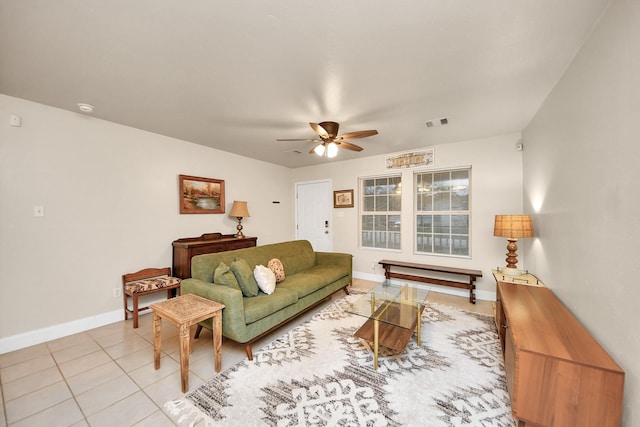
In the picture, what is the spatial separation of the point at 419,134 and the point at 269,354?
339 centimetres

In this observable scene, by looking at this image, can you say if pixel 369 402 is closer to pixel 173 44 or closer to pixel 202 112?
pixel 173 44

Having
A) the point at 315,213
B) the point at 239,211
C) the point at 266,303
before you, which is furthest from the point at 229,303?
Answer: the point at 315,213

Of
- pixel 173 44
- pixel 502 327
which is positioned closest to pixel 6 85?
pixel 173 44

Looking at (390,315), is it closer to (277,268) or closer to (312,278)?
(312,278)

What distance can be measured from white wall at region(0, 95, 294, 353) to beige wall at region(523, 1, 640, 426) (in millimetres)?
4414

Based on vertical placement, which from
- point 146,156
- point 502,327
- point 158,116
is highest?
point 158,116

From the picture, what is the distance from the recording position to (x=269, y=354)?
221cm

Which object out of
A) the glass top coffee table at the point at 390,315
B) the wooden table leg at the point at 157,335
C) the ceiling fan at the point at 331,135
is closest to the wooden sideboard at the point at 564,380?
the glass top coffee table at the point at 390,315

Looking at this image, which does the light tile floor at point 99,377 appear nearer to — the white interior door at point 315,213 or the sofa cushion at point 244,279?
the sofa cushion at point 244,279

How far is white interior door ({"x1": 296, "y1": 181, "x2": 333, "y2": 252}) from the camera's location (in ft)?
17.3

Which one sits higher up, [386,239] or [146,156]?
[146,156]

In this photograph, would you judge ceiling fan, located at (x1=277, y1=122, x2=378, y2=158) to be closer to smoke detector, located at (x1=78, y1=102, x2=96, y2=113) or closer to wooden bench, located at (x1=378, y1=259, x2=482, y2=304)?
wooden bench, located at (x1=378, y1=259, x2=482, y2=304)

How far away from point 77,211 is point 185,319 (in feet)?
7.18

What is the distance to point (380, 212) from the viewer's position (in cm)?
470
